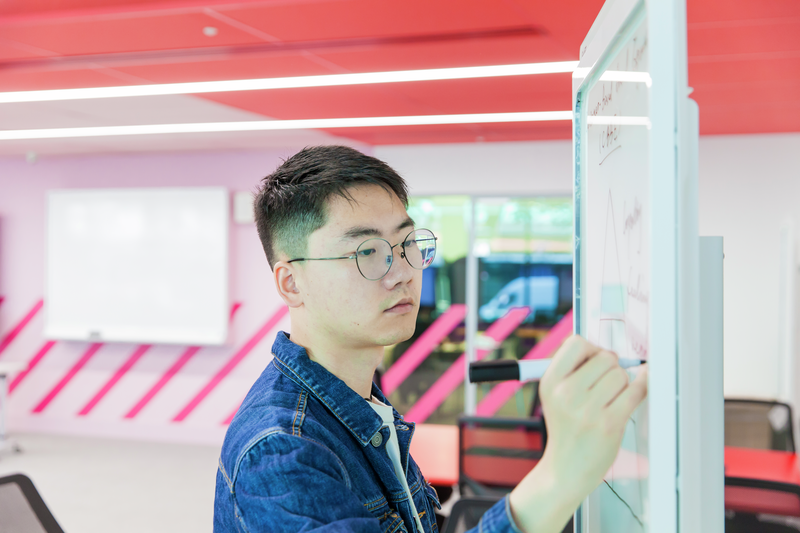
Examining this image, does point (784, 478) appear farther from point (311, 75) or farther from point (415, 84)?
point (311, 75)

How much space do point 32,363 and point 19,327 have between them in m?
0.39

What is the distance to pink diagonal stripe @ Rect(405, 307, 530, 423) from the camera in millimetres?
5371

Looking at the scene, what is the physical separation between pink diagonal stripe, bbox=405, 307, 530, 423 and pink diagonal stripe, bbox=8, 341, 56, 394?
3641 mm

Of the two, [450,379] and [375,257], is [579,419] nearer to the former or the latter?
[375,257]

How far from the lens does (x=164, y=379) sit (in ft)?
19.1

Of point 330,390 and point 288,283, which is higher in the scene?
point 288,283

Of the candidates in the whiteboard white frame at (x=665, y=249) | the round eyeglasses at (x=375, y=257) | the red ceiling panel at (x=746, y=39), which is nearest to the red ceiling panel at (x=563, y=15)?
the red ceiling panel at (x=746, y=39)

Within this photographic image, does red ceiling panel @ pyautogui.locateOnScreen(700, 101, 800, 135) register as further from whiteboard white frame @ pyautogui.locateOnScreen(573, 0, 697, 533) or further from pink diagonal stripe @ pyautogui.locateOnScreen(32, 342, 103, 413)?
pink diagonal stripe @ pyautogui.locateOnScreen(32, 342, 103, 413)

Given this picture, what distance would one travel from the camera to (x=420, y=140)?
16.6 feet

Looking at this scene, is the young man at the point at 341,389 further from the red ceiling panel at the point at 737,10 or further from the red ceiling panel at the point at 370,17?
the red ceiling panel at the point at 737,10

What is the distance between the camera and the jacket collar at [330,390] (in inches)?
35.7

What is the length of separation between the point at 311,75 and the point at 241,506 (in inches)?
112

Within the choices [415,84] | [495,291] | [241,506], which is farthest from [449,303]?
[241,506]

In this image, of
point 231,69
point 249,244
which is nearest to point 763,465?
point 231,69
